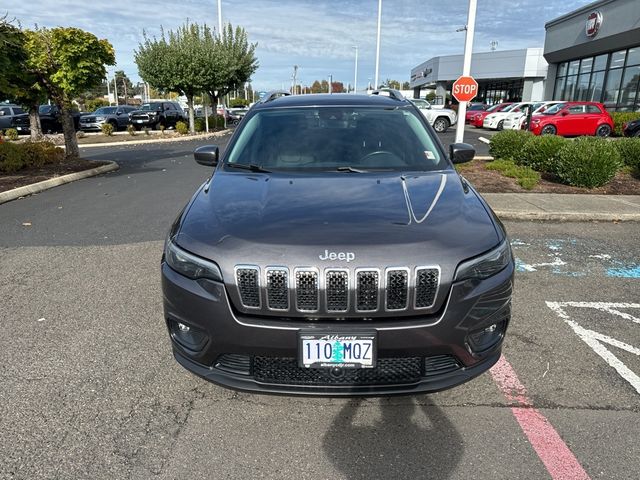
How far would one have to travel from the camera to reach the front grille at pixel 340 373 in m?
2.33

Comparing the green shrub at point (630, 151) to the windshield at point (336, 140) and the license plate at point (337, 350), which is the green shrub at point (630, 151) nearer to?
the windshield at point (336, 140)

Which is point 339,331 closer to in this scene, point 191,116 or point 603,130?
point 603,130

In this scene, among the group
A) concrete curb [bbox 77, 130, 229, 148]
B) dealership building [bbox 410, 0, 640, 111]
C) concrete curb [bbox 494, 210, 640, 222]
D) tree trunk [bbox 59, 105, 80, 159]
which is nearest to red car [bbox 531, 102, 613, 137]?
dealership building [bbox 410, 0, 640, 111]

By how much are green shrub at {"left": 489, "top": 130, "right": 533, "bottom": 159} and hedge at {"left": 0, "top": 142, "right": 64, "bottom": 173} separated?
37.3ft

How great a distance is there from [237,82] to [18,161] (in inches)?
825

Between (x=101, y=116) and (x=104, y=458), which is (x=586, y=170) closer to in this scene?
(x=104, y=458)

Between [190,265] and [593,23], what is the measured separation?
106 feet

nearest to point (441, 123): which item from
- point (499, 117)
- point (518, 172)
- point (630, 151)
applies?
point (499, 117)

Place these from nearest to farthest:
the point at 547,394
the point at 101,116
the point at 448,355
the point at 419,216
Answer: the point at 448,355, the point at 419,216, the point at 547,394, the point at 101,116

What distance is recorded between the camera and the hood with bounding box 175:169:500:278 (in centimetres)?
229

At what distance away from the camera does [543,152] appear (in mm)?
9938

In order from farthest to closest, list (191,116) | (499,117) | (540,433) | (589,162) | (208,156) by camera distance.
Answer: (499,117) → (191,116) → (589,162) → (208,156) → (540,433)

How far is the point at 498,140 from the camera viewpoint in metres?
11.7

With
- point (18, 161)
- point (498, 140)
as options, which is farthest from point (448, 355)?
point (18, 161)
